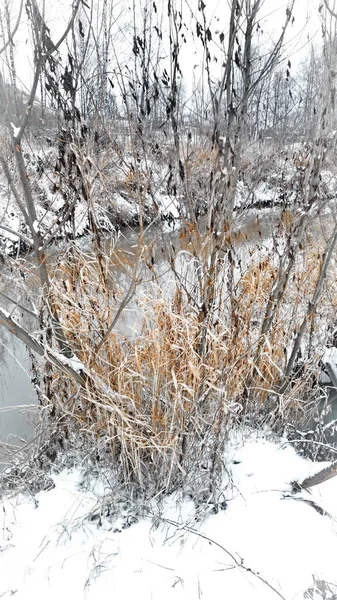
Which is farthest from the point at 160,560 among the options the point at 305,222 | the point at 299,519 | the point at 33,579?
the point at 305,222

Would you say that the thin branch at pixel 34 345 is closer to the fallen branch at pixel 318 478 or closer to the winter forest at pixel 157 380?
the winter forest at pixel 157 380

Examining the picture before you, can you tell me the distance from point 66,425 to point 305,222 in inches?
66.6

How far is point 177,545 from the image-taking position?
1743mm

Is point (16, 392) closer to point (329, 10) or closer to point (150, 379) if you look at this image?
point (150, 379)

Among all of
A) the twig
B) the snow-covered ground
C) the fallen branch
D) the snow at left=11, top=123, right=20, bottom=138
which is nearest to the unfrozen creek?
the snow-covered ground

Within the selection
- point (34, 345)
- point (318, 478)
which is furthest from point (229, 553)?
point (34, 345)

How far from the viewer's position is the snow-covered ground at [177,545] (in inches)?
61.2

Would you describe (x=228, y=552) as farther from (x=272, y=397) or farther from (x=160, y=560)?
(x=272, y=397)

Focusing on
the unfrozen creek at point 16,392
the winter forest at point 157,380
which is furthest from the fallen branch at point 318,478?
the unfrozen creek at point 16,392

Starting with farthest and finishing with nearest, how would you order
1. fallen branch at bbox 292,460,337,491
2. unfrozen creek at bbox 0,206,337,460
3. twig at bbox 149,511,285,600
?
unfrozen creek at bbox 0,206,337,460 → fallen branch at bbox 292,460,337,491 → twig at bbox 149,511,285,600

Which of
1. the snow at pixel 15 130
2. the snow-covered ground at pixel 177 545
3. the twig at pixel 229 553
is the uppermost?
the snow at pixel 15 130

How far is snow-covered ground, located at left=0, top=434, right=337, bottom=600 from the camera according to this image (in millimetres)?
1555

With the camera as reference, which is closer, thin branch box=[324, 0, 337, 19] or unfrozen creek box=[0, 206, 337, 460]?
thin branch box=[324, 0, 337, 19]

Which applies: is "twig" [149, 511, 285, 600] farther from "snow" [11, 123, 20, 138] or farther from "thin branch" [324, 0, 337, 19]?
"thin branch" [324, 0, 337, 19]
